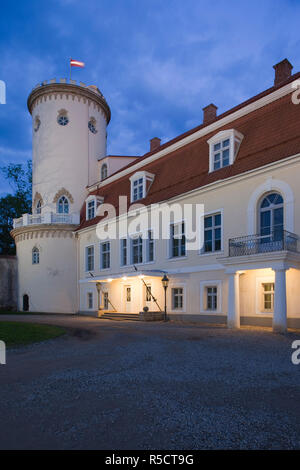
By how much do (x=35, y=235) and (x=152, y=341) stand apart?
21486 mm

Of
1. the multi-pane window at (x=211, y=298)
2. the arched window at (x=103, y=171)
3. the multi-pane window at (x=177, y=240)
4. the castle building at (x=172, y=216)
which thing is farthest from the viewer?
the arched window at (x=103, y=171)

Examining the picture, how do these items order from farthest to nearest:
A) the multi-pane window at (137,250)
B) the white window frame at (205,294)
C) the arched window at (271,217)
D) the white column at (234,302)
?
the multi-pane window at (137,250) < the white window frame at (205,294) < the arched window at (271,217) < the white column at (234,302)

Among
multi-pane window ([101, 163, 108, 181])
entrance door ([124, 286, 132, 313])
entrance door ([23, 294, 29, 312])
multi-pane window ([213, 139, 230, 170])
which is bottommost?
entrance door ([23, 294, 29, 312])

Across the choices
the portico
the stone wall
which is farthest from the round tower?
the portico

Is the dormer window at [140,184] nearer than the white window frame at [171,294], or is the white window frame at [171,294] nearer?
the white window frame at [171,294]

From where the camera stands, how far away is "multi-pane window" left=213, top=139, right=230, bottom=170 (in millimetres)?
18141

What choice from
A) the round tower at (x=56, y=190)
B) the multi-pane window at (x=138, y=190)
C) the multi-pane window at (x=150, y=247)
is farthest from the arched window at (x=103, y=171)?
the multi-pane window at (x=150, y=247)

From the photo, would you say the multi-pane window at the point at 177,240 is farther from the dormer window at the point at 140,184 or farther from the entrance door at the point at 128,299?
the entrance door at the point at 128,299

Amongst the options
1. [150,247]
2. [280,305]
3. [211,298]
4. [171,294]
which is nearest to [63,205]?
[150,247]

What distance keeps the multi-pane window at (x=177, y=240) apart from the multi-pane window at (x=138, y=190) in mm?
4370

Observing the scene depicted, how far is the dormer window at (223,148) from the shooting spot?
17.6 m

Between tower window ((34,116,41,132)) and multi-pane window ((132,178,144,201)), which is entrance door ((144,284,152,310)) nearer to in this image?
multi-pane window ((132,178,144,201))

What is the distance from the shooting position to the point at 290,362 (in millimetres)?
7910

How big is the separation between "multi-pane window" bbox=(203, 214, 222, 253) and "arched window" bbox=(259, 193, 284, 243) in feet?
7.98
